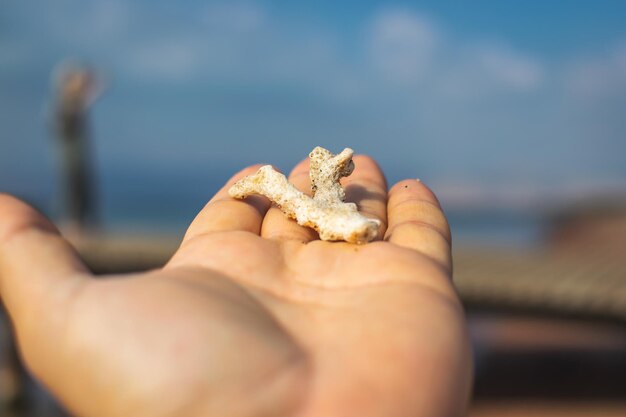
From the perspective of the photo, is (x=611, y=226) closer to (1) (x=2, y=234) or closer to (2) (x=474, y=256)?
(2) (x=474, y=256)

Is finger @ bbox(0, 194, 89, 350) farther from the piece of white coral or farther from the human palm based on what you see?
the piece of white coral

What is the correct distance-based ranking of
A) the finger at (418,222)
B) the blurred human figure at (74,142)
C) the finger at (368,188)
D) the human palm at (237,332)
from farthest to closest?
the blurred human figure at (74,142) < the finger at (368,188) < the finger at (418,222) < the human palm at (237,332)

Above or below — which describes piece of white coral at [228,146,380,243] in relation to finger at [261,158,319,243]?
above

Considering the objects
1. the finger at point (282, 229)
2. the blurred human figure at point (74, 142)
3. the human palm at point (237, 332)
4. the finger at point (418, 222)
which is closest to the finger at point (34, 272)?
the human palm at point (237, 332)

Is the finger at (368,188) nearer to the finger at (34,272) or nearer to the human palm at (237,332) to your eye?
the human palm at (237,332)

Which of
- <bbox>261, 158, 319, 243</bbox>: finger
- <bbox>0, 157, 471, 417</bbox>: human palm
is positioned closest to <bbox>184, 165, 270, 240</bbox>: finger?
<bbox>261, 158, 319, 243</bbox>: finger

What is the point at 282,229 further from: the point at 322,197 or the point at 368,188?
the point at 368,188
